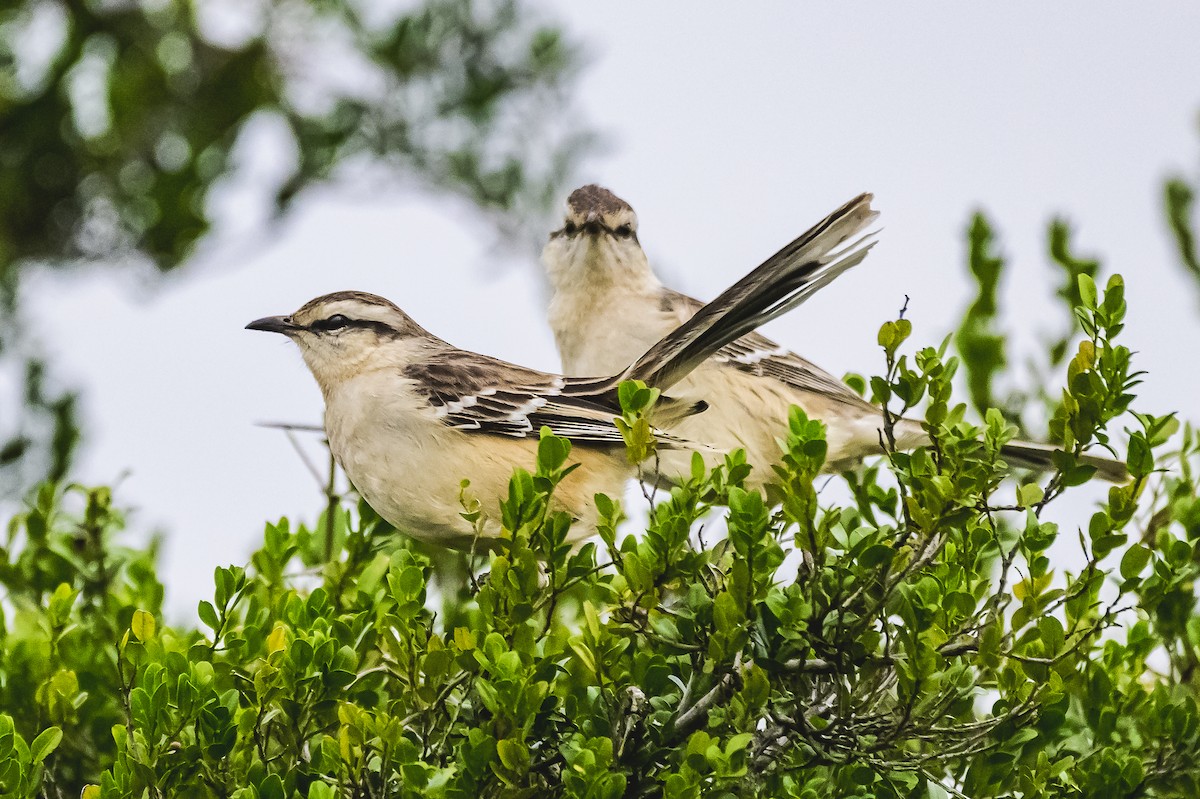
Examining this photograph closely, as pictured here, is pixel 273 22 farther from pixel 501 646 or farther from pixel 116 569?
pixel 501 646

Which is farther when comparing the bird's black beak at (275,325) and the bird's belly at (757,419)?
the bird's belly at (757,419)

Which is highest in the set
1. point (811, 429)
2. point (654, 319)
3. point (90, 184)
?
point (90, 184)

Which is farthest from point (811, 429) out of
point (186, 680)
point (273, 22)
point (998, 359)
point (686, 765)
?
point (273, 22)

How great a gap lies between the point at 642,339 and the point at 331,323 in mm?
1183

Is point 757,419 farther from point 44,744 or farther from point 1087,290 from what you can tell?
point 44,744

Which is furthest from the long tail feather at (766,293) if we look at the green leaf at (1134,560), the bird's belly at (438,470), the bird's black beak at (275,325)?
the bird's black beak at (275,325)

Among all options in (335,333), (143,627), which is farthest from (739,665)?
(335,333)

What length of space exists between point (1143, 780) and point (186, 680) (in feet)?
6.27

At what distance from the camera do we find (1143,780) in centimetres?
268

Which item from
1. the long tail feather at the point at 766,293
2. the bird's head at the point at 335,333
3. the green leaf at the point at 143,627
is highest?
the bird's head at the point at 335,333

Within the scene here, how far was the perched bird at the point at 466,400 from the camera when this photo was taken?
315 centimetres

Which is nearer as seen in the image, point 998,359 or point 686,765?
point 686,765

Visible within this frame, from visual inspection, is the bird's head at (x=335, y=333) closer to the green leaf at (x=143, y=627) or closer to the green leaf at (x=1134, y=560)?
the green leaf at (x=143, y=627)

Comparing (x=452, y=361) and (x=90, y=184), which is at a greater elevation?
(x=90, y=184)
